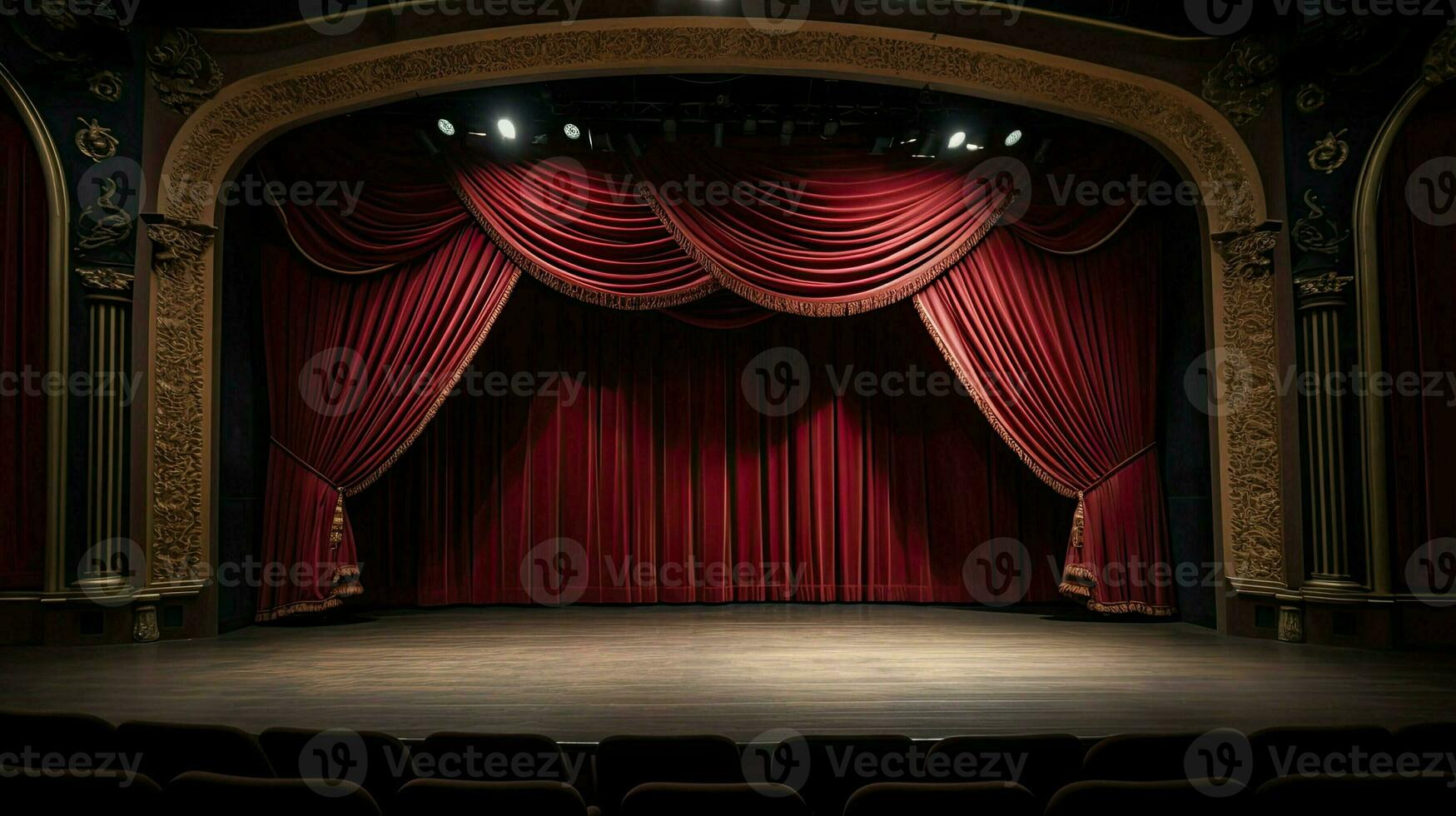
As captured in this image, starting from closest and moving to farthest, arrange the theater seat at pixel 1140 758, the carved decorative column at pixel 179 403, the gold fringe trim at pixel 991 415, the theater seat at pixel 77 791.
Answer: the theater seat at pixel 77 791 → the theater seat at pixel 1140 758 → the carved decorative column at pixel 179 403 → the gold fringe trim at pixel 991 415

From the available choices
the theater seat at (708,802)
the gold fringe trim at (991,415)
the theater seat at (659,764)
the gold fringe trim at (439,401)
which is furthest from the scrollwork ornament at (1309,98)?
the theater seat at (708,802)

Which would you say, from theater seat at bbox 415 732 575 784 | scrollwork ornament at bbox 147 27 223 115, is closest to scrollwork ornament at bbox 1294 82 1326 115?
theater seat at bbox 415 732 575 784

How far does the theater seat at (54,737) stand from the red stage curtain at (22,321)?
2.85 metres

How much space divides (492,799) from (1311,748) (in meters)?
1.89

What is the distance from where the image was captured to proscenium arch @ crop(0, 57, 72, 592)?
14.7 ft

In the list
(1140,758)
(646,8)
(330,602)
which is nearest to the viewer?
(1140,758)

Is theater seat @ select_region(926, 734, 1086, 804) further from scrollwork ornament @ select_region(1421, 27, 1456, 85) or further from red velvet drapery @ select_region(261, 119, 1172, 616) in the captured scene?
scrollwork ornament @ select_region(1421, 27, 1456, 85)

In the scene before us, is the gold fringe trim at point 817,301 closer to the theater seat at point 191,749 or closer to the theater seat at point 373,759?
the theater seat at point 373,759

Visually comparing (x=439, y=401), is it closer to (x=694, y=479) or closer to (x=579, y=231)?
(x=579, y=231)

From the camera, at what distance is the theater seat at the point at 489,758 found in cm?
208

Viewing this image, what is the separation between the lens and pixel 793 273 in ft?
18.1

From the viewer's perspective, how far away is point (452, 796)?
1.71 m

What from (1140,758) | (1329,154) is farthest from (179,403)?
(1329,154)

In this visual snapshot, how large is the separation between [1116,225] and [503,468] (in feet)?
14.4
